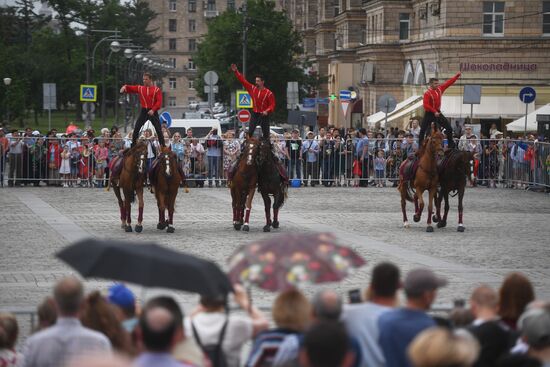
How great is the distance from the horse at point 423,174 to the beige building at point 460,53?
3093 centimetres

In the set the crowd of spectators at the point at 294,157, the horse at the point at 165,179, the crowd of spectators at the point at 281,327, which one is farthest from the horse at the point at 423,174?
the crowd of spectators at the point at 281,327

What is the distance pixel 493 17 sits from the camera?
72.0 metres

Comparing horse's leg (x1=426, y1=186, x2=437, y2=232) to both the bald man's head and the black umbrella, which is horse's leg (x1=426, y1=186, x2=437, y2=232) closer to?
the black umbrella

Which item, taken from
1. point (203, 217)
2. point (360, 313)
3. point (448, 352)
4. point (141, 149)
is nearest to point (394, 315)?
point (360, 313)

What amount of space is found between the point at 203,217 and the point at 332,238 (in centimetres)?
2155

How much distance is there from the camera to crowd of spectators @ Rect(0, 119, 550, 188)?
42.1 metres

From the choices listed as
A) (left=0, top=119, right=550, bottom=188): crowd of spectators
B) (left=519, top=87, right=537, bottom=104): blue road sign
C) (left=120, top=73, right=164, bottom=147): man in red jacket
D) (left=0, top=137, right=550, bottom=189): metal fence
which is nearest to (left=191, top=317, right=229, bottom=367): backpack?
(left=120, top=73, right=164, bottom=147): man in red jacket

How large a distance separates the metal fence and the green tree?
43.4m

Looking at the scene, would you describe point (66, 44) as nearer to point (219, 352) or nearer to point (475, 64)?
point (475, 64)

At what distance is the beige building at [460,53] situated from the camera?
70812mm

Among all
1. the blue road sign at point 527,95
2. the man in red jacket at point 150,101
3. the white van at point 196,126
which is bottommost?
the white van at point 196,126

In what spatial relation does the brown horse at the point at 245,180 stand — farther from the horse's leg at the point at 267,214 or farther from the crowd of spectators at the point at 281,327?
the crowd of spectators at the point at 281,327

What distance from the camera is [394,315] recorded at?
8906 millimetres

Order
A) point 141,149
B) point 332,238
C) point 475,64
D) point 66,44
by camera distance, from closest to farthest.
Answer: point 332,238 < point 141,149 < point 475,64 < point 66,44
